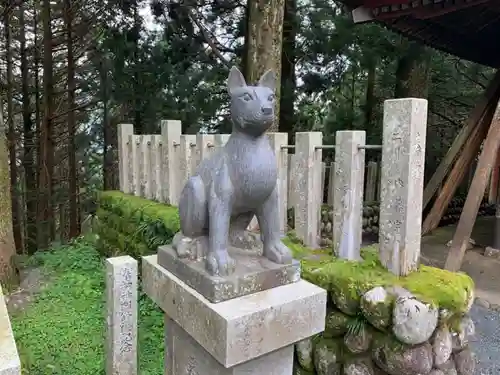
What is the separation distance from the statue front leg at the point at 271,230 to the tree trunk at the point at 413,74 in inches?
269

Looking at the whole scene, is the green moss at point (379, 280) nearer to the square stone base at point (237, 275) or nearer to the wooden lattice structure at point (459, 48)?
the square stone base at point (237, 275)

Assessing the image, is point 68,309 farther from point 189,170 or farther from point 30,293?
point 189,170

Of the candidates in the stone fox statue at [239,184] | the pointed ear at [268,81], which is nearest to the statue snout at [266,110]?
the stone fox statue at [239,184]

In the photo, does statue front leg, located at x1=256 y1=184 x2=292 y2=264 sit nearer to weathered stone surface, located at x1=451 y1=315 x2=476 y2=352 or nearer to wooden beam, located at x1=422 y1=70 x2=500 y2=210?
weathered stone surface, located at x1=451 y1=315 x2=476 y2=352

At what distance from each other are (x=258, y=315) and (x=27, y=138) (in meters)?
10.0

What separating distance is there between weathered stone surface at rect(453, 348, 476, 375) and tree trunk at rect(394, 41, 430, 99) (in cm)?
634

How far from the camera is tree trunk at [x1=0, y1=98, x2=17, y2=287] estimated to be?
4.70 meters

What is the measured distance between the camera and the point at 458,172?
564 cm

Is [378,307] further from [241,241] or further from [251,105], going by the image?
[251,105]

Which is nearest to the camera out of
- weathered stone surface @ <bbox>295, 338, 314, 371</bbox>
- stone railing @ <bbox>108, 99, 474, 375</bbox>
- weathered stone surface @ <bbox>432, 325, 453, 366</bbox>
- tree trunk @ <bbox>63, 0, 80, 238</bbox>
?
stone railing @ <bbox>108, 99, 474, 375</bbox>

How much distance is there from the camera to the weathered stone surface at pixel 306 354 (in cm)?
250

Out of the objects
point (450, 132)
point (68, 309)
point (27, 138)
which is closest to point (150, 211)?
point (68, 309)

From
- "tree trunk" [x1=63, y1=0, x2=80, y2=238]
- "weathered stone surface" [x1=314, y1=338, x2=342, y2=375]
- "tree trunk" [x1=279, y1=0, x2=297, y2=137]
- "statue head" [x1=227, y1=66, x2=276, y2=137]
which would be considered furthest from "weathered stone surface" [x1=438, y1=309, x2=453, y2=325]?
"tree trunk" [x1=63, y1=0, x2=80, y2=238]

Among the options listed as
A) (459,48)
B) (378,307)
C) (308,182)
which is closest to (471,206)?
(308,182)
